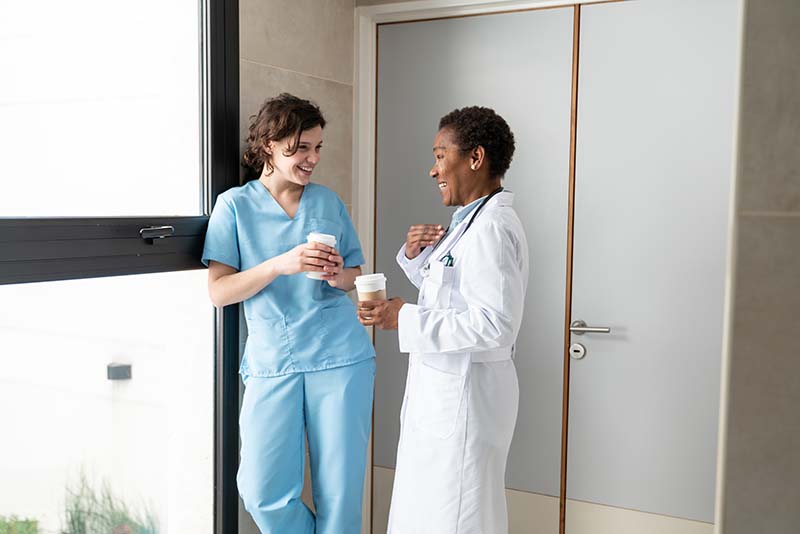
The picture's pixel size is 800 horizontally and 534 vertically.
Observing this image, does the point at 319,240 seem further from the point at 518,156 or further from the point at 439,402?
the point at 518,156

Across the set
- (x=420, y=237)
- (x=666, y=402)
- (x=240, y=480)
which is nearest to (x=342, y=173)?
(x=420, y=237)

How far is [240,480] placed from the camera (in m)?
1.99

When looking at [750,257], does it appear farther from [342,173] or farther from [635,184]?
[342,173]

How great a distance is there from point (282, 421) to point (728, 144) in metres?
1.51

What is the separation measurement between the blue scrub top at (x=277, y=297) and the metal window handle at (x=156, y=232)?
0.10m

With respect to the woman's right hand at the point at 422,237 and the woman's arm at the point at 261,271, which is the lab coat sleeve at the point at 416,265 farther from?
the woman's arm at the point at 261,271

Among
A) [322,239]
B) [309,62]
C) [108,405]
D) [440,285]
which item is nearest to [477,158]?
[440,285]

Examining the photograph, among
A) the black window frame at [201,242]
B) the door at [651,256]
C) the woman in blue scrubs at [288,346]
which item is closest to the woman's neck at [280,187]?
the woman in blue scrubs at [288,346]

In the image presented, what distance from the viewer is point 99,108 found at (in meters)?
1.78

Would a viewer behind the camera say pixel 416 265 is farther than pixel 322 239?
Yes

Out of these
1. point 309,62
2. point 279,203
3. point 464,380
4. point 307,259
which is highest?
point 309,62

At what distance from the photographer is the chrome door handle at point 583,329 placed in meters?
2.39

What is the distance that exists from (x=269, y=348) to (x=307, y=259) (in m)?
0.30

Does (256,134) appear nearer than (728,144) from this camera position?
Yes
